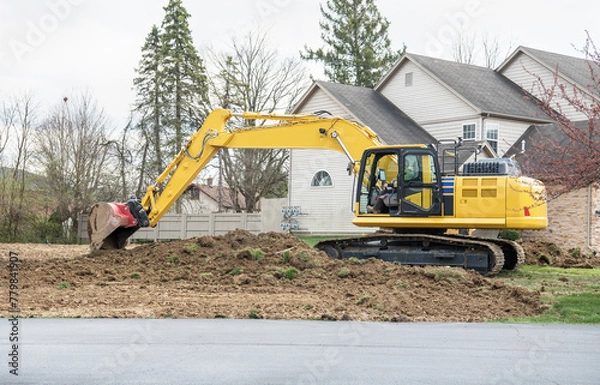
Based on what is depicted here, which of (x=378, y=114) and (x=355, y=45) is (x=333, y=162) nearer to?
(x=378, y=114)

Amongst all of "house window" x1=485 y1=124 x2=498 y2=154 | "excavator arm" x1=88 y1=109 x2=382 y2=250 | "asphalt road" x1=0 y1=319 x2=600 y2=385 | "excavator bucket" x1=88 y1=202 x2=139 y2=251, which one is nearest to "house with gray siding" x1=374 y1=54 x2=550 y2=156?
"house window" x1=485 y1=124 x2=498 y2=154

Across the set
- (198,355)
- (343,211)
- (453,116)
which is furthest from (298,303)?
(453,116)

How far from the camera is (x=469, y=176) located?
17438 millimetres

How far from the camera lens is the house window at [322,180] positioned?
3316 centimetres

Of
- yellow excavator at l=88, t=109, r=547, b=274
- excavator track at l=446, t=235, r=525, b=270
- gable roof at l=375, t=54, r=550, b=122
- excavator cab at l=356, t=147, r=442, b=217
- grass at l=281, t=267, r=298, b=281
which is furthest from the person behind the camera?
gable roof at l=375, t=54, r=550, b=122

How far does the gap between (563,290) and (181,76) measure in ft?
99.9

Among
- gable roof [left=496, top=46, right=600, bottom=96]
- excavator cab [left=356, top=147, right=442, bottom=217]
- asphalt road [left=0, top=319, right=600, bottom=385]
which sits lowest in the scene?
asphalt road [left=0, top=319, right=600, bottom=385]

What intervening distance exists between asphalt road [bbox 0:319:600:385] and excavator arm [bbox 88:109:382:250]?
7.75 meters

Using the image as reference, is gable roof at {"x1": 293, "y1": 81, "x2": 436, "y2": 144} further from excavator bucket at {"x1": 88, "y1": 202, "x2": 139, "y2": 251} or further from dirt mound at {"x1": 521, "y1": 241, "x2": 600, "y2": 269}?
excavator bucket at {"x1": 88, "y1": 202, "x2": 139, "y2": 251}

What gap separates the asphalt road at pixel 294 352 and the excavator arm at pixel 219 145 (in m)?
7.75

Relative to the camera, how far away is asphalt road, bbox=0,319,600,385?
7621 millimetres

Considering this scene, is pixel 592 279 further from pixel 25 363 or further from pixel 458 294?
pixel 25 363

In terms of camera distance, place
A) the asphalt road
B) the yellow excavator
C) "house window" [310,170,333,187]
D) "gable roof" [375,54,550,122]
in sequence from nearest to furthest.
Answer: the asphalt road
the yellow excavator
"gable roof" [375,54,550,122]
"house window" [310,170,333,187]

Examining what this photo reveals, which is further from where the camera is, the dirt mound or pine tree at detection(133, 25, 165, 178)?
pine tree at detection(133, 25, 165, 178)
